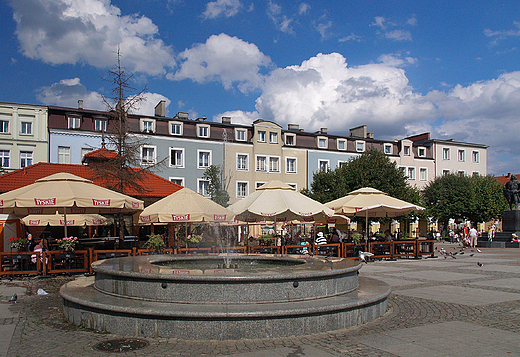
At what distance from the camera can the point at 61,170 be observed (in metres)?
24.1

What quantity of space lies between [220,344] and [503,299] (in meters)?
6.79

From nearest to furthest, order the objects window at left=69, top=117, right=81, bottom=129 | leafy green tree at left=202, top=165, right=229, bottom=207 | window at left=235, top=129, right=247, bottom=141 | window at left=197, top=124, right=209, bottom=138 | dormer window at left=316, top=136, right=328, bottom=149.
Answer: window at left=69, top=117, right=81, bottom=129, leafy green tree at left=202, top=165, right=229, bottom=207, window at left=197, top=124, right=209, bottom=138, window at left=235, top=129, right=247, bottom=141, dormer window at left=316, top=136, right=328, bottom=149

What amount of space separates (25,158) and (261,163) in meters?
21.5

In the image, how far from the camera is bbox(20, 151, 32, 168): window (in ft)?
116

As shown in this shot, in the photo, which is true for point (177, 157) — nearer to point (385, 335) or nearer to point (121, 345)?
point (121, 345)

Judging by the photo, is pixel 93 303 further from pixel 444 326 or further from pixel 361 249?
pixel 361 249

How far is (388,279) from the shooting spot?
12.6m

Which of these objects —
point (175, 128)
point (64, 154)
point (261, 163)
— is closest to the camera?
point (64, 154)

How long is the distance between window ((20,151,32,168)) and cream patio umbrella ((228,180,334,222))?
85.9 ft

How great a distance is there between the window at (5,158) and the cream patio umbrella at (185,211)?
86.8 ft

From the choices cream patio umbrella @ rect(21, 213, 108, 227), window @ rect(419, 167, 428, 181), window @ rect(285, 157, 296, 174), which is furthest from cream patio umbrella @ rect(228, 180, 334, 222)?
window @ rect(419, 167, 428, 181)

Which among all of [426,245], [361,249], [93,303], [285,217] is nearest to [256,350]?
[93,303]

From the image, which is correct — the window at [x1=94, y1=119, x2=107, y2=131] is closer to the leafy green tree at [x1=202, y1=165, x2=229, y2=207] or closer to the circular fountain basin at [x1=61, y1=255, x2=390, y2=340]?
the leafy green tree at [x1=202, y1=165, x2=229, y2=207]

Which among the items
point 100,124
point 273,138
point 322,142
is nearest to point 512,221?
point 322,142
